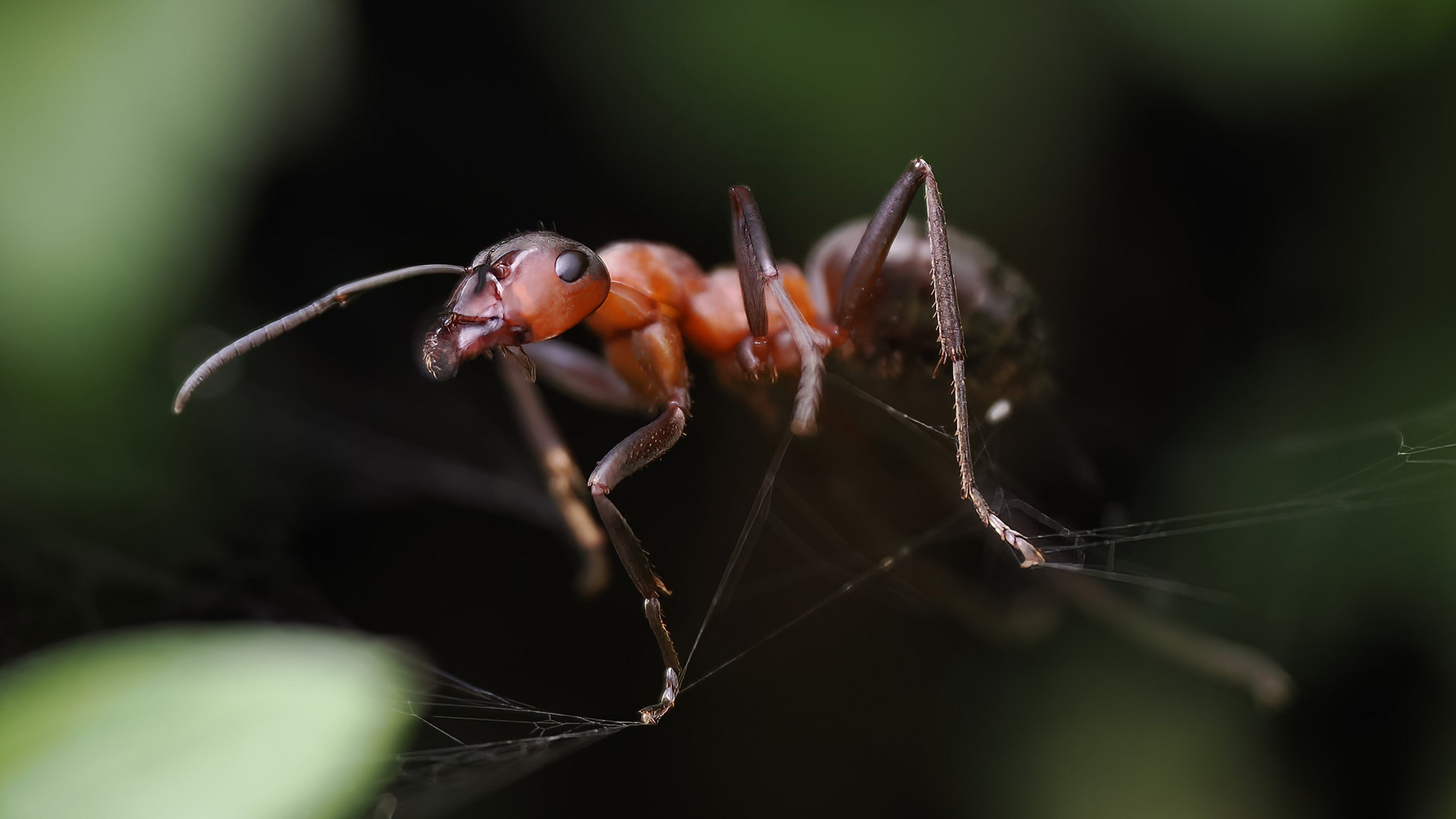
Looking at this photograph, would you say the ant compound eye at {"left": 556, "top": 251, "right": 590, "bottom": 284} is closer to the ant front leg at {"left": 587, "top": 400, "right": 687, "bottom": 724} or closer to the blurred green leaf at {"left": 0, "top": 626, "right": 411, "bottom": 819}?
the ant front leg at {"left": 587, "top": 400, "right": 687, "bottom": 724}

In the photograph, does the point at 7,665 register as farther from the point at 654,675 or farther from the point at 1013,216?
the point at 1013,216

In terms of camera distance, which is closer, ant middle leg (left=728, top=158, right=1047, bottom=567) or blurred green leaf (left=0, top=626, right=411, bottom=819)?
blurred green leaf (left=0, top=626, right=411, bottom=819)

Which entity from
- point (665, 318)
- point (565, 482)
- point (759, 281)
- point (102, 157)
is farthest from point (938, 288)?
point (102, 157)

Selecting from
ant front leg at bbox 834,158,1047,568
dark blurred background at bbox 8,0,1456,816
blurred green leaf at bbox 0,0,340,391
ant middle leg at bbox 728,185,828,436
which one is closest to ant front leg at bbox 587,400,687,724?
dark blurred background at bbox 8,0,1456,816

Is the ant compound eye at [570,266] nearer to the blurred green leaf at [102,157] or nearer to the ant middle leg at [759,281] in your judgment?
the ant middle leg at [759,281]

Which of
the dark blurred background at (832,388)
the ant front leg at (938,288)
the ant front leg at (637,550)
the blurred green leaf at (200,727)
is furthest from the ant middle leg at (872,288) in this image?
the blurred green leaf at (200,727)
